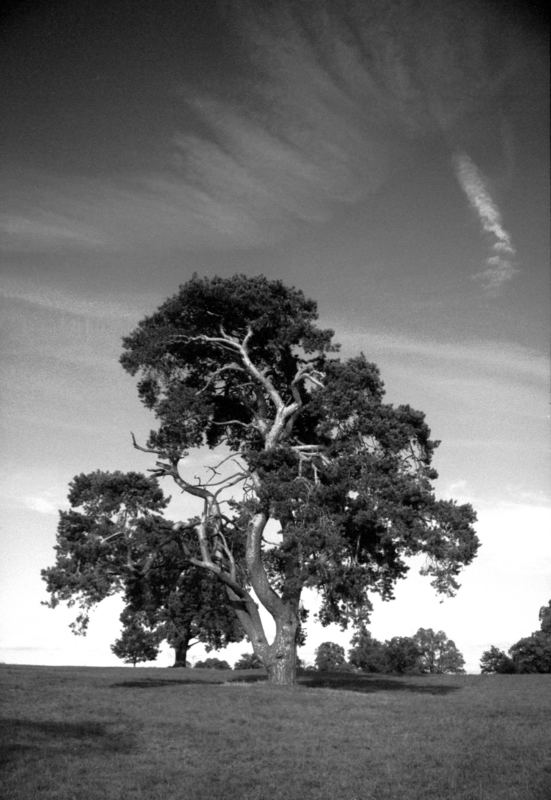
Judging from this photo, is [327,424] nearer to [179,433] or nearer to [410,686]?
[179,433]

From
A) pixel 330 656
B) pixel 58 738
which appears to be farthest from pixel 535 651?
pixel 58 738

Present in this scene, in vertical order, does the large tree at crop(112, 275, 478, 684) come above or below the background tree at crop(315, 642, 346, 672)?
above

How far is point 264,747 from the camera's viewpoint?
14.8 metres

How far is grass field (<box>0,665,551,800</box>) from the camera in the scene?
11.1 m

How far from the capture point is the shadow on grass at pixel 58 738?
42.5ft

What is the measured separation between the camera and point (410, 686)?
108 feet

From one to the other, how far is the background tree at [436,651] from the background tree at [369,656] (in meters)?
28.9

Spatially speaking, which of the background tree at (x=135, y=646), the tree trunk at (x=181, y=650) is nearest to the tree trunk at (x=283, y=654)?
the tree trunk at (x=181, y=650)

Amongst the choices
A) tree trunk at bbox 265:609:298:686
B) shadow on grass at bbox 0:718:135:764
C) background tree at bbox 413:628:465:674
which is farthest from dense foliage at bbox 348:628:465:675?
shadow on grass at bbox 0:718:135:764

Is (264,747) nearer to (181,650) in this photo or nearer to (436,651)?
(181,650)

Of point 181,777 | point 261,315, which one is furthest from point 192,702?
point 261,315

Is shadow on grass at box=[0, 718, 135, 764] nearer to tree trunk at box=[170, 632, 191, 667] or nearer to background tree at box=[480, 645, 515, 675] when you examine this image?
tree trunk at box=[170, 632, 191, 667]

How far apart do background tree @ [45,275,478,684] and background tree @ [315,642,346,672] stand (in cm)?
9000

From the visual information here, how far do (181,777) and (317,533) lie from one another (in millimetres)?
13600
